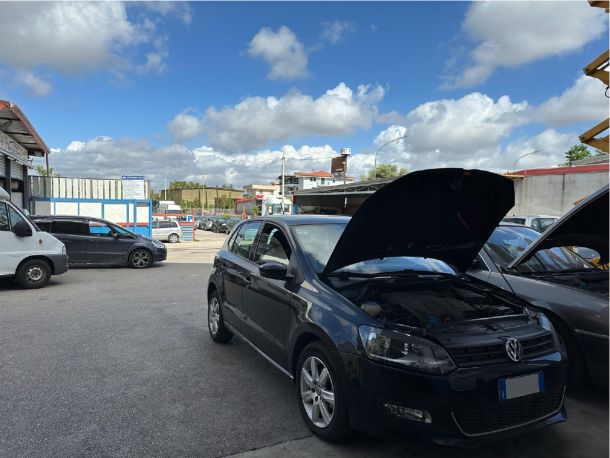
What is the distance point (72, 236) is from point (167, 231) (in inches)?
606

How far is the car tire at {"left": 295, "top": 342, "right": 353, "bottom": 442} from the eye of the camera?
298 centimetres

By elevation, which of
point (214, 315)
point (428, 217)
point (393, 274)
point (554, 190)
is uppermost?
point (554, 190)

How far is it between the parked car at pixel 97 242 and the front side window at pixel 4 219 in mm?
3497

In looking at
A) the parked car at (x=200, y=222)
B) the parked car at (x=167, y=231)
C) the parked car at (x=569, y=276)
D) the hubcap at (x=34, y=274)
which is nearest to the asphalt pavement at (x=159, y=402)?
the parked car at (x=569, y=276)

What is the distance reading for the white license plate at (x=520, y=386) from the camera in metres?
2.69

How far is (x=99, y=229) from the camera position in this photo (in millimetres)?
12930

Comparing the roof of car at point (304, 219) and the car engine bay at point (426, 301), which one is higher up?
the roof of car at point (304, 219)

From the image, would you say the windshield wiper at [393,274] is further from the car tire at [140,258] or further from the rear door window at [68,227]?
the rear door window at [68,227]

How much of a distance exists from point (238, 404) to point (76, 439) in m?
1.21

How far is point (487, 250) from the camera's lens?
503 cm

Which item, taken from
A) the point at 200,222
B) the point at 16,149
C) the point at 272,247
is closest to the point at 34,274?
the point at 272,247

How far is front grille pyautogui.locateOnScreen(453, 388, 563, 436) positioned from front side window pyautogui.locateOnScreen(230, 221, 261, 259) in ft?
9.12

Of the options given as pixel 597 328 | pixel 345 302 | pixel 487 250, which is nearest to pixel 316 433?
pixel 345 302

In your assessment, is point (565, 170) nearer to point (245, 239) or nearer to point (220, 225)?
point (245, 239)
